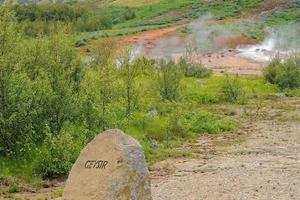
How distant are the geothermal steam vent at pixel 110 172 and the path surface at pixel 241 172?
7040mm

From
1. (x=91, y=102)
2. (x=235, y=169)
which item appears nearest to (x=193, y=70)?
(x=91, y=102)

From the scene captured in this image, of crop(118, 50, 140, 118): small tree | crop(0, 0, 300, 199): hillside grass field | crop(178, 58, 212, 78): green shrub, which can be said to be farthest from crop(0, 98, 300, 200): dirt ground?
crop(178, 58, 212, 78): green shrub

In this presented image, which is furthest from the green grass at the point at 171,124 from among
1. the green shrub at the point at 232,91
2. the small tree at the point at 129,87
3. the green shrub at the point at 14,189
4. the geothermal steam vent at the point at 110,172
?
the geothermal steam vent at the point at 110,172

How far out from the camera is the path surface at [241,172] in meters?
21.7

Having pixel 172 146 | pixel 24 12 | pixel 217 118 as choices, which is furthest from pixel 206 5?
pixel 172 146

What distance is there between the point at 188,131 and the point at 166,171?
9.65 metres

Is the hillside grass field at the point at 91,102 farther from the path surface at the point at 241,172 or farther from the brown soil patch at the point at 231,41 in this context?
the brown soil patch at the point at 231,41

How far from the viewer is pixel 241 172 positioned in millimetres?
24938

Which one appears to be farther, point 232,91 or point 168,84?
point 232,91

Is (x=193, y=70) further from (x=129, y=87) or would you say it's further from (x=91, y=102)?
(x=91, y=102)

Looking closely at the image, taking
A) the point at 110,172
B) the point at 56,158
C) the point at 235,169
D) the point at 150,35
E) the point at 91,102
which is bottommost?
the point at 150,35

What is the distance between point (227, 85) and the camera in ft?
162

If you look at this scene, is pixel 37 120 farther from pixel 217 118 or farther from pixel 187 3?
pixel 187 3

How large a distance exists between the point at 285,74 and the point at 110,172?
4378cm
